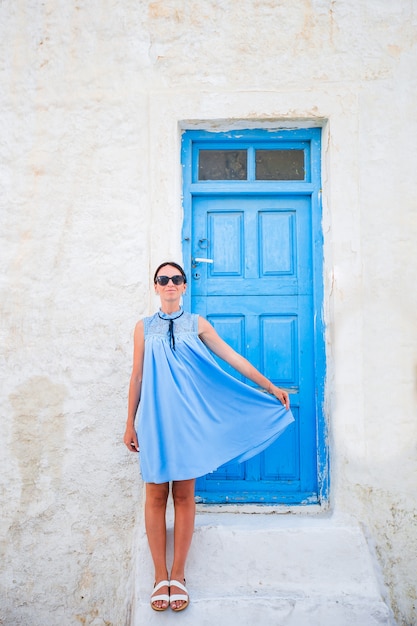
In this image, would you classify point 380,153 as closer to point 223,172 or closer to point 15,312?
point 223,172

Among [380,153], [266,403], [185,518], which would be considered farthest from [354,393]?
[380,153]

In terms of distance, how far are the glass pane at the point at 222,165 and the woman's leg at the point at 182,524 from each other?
1.92m

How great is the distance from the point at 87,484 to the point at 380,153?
104 inches

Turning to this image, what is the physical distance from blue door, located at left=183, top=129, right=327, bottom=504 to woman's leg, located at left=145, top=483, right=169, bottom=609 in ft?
2.11

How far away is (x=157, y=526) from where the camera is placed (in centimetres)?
276

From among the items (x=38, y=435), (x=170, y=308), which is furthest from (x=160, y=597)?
(x=170, y=308)

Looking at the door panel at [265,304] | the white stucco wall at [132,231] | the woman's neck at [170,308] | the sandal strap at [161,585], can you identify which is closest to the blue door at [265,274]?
the door panel at [265,304]

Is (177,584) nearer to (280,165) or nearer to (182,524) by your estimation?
(182,524)

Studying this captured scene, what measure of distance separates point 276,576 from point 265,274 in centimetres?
175

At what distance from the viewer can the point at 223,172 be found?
3.56 metres

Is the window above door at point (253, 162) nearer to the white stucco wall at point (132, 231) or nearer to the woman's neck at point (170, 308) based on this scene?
the white stucco wall at point (132, 231)

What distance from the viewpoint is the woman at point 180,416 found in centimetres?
269

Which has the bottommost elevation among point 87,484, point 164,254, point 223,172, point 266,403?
point 87,484

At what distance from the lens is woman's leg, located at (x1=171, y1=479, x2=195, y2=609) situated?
273 cm
